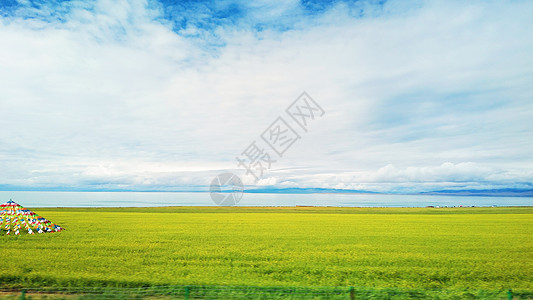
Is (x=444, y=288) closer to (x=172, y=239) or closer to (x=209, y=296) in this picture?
(x=209, y=296)

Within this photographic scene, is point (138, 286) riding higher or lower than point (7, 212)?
lower

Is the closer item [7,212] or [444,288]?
[444,288]

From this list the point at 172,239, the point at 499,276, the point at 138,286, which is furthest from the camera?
the point at 172,239

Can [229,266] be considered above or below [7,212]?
below

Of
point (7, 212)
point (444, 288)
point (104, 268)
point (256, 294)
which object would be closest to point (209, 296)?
point (256, 294)

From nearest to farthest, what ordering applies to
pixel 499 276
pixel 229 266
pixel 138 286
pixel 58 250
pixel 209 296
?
pixel 209 296 < pixel 138 286 < pixel 499 276 < pixel 229 266 < pixel 58 250

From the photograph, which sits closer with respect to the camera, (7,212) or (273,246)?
(273,246)

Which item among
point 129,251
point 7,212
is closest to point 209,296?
point 129,251

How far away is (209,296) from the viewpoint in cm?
1286

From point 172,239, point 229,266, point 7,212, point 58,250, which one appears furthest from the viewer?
point 7,212

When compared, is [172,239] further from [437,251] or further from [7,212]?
[437,251]

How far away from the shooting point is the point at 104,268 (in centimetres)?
1742

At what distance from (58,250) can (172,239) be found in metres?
9.12

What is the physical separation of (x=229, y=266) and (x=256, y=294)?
221 inches
